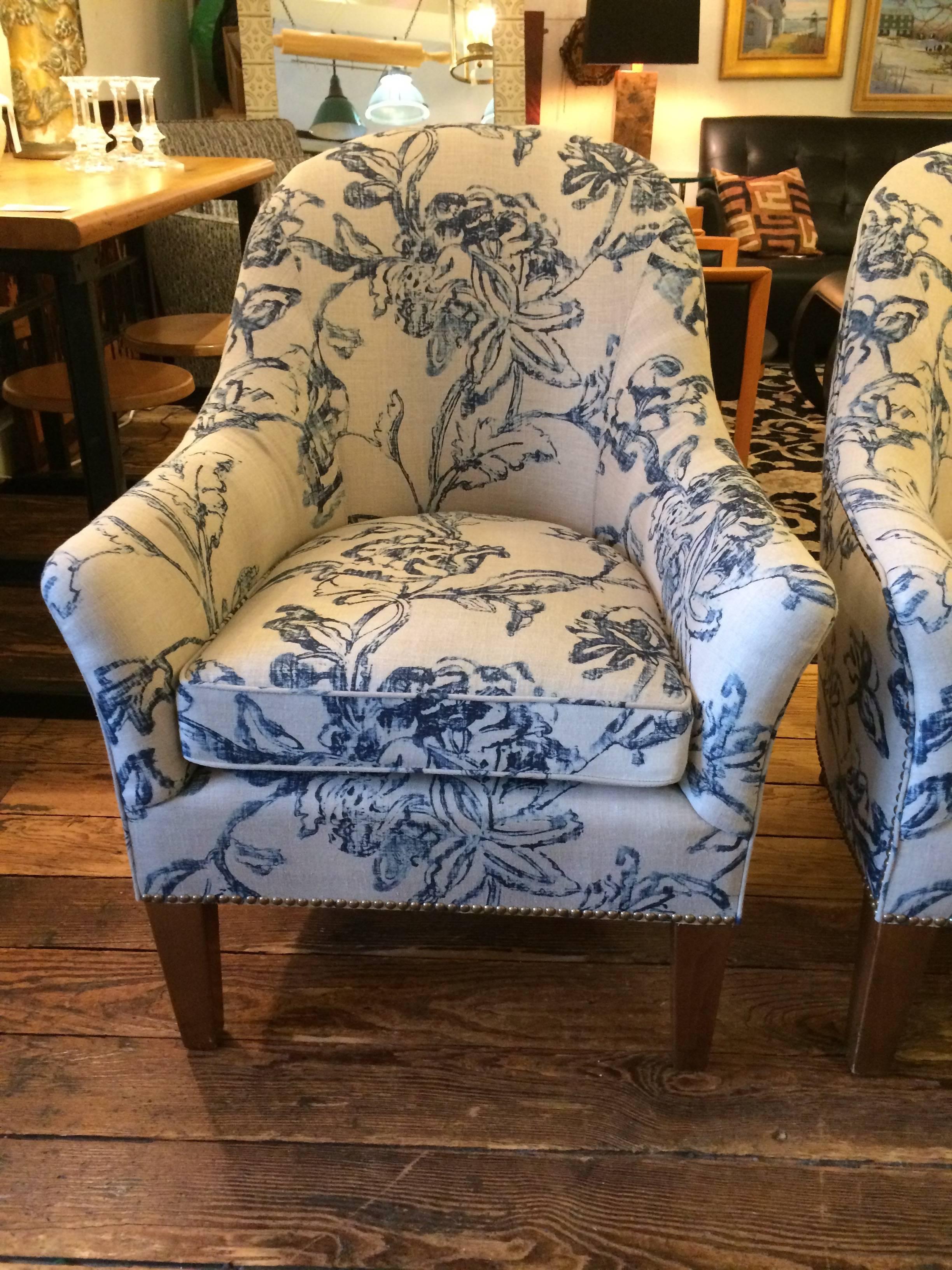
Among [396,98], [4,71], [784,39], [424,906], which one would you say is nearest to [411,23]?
[396,98]

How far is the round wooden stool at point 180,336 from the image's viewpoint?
2191 millimetres

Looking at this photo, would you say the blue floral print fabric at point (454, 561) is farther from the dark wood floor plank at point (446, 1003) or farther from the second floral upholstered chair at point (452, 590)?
the dark wood floor plank at point (446, 1003)

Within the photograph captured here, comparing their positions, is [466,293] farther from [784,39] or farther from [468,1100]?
[784,39]

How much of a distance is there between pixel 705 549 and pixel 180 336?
1597mm

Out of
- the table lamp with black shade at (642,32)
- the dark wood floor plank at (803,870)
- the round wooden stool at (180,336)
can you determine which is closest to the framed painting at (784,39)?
the table lamp with black shade at (642,32)

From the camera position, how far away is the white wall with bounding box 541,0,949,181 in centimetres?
429

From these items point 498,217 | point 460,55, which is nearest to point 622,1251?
point 498,217

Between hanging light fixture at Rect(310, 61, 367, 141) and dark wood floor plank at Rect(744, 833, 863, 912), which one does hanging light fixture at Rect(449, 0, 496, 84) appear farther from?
dark wood floor plank at Rect(744, 833, 863, 912)

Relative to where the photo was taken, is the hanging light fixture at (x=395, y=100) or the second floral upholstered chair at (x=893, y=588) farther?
the hanging light fixture at (x=395, y=100)

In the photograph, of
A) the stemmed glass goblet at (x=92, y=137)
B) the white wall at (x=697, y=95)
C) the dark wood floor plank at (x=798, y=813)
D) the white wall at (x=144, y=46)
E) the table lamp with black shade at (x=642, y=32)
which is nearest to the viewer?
the dark wood floor plank at (x=798, y=813)

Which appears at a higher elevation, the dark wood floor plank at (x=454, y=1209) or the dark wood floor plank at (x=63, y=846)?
the dark wood floor plank at (x=63, y=846)

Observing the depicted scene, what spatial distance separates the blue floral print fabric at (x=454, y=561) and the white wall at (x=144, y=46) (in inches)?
63.5

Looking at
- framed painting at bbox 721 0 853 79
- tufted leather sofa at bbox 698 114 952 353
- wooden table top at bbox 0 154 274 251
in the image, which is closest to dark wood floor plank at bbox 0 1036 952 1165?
wooden table top at bbox 0 154 274 251

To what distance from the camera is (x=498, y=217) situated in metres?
1.33
